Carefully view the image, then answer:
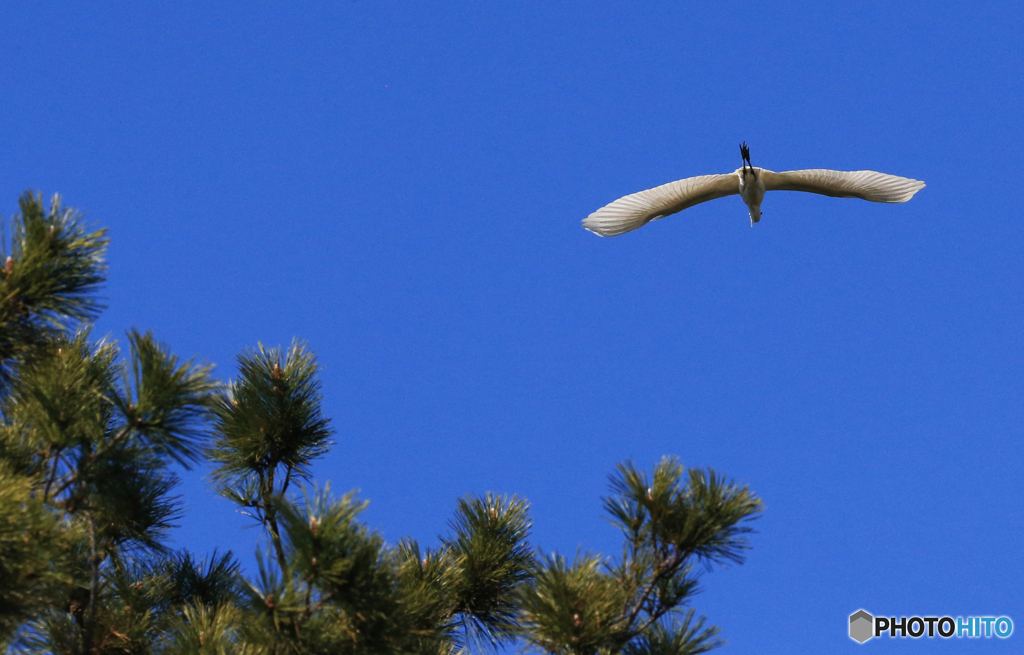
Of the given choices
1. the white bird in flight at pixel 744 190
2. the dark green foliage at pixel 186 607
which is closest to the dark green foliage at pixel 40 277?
the dark green foliage at pixel 186 607

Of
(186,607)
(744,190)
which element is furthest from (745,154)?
(186,607)

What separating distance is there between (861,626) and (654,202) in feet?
13.1

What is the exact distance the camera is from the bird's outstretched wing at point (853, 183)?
859 centimetres

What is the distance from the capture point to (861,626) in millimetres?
8312

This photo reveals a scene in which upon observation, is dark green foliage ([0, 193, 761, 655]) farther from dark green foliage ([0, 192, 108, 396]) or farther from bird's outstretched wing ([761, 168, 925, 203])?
bird's outstretched wing ([761, 168, 925, 203])

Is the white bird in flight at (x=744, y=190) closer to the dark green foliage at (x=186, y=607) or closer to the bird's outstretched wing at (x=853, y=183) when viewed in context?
the bird's outstretched wing at (x=853, y=183)

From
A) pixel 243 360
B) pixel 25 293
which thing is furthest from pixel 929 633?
pixel 25 293

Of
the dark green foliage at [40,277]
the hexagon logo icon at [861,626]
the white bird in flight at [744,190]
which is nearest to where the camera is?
the dark green foliage at [40,277]

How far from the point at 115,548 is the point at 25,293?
6.89 feet

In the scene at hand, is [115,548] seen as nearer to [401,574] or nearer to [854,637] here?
[401,574]

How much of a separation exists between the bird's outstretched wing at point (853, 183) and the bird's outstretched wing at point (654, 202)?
0.40m

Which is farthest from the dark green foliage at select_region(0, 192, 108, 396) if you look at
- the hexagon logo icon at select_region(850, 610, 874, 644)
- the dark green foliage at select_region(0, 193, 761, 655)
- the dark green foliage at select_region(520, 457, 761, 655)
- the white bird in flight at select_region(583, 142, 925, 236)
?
the hexagon logo icon at select_region(850, 610, 874, 644)

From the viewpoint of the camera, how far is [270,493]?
573 cm

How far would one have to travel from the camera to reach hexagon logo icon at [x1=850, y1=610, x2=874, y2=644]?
326 inches
